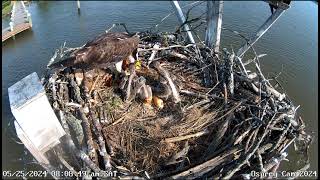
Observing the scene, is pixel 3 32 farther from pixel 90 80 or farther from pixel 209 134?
pixel 209 134

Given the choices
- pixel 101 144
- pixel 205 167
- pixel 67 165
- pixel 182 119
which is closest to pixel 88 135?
pixel 101 144

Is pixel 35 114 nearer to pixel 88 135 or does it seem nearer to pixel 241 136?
pixel 88 135

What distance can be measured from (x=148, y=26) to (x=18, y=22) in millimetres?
4002

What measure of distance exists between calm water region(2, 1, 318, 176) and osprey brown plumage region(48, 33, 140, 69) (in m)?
1.58

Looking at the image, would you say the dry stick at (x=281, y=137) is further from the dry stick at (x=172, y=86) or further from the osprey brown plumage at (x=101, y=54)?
the osprey brown plumage at (x=101, y=54)

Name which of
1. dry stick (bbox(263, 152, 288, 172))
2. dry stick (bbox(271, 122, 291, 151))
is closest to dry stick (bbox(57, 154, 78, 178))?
dry stick (bbox(263, 152, 288, 172))

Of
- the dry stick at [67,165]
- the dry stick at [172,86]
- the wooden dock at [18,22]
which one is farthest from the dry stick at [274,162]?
the wooden dock at [18,22]

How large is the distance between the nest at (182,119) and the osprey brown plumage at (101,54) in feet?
1.08

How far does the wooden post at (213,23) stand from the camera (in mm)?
6130

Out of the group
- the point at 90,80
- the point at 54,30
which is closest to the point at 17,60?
the point at 54,30

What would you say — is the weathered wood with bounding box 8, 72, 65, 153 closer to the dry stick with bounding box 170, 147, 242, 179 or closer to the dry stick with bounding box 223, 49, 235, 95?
the dry stick with bounding box 170, 147, 242, 179

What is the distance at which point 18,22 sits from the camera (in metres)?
11.7

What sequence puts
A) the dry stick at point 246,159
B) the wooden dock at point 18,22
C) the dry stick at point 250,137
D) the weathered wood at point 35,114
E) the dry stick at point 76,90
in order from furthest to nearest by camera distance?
the wooden dock at point 18,22 → the dry stick at point 76,90 → the dry stick at point 250,137 → the weathered wood at point 35,114 → the dry stick at point 246,159

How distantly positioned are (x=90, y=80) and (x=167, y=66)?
120cm
